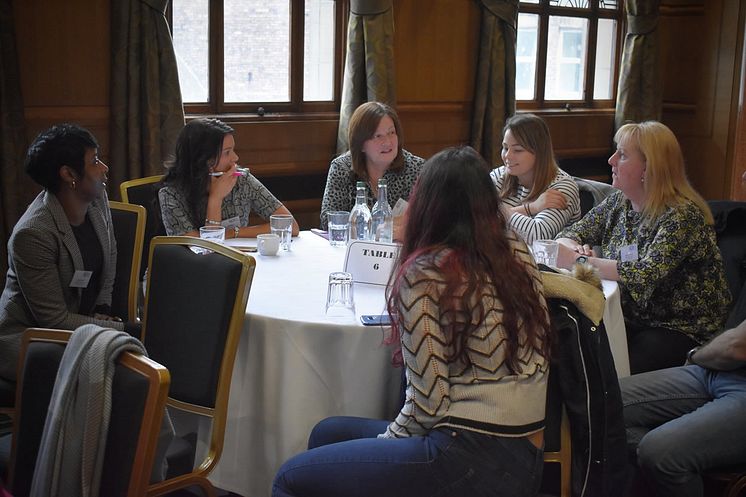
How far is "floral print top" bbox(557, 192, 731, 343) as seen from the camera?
298 centimetres

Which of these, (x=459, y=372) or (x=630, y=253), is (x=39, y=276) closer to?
(x=459, y=372)

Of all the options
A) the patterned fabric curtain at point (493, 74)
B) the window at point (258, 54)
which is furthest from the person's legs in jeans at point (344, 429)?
the patterned fabric curtain at point (493, 74)

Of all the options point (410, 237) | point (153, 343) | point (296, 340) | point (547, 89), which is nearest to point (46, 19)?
point (153, 343)

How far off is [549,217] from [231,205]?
1.32 metres

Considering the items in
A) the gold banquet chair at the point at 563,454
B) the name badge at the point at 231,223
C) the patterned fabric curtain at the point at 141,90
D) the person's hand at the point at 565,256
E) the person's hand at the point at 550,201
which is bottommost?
the gold banquet chair at the point at 563,454

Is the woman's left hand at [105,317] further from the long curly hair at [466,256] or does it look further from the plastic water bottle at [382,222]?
the long curly hair at [466,256]

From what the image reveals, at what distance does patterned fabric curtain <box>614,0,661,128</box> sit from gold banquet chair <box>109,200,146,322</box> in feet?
16.1

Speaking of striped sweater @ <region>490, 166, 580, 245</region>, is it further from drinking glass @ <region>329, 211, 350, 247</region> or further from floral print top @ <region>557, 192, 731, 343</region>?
drinking glass @ <region>329, 211, 350, 247</region>


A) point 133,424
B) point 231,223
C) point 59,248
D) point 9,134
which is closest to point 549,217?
point 231,223

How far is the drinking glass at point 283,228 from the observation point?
10.7 ft

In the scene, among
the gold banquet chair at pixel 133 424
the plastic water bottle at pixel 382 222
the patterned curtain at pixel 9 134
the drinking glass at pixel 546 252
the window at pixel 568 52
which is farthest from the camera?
the window at pixel 568 52

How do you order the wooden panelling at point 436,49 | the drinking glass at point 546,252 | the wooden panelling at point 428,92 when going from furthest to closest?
1. the wooden panelling at point 436,49
2. the wooden panelling at point 428,92
3. the drinking glass at point 546,252

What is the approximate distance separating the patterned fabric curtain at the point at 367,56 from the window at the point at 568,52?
5.28ft

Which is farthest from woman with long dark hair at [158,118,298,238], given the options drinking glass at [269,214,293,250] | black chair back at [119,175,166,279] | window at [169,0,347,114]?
window at [169,0,347,114]
